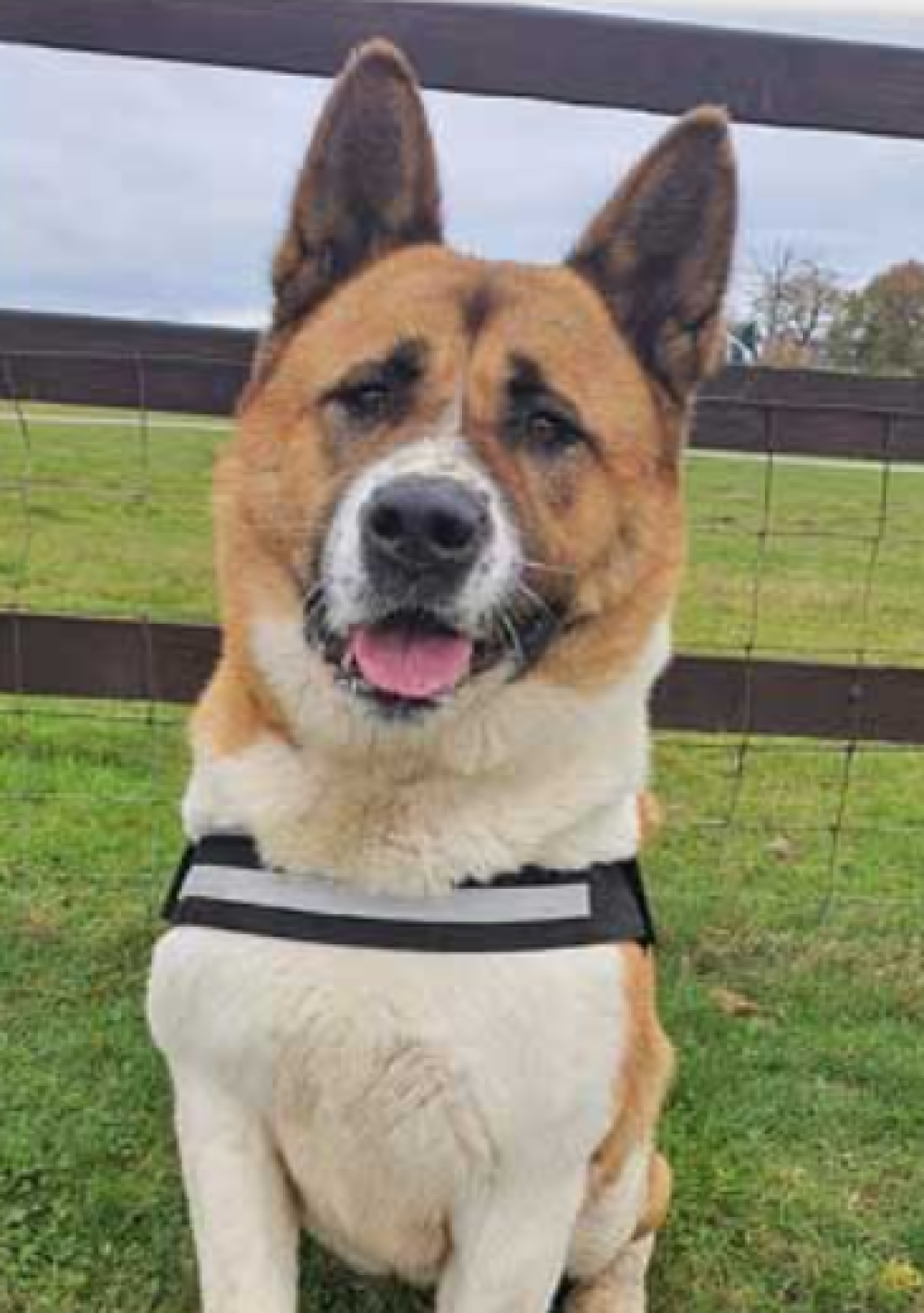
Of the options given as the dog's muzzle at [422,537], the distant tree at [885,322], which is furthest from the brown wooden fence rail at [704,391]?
the distant tree at [885,322]

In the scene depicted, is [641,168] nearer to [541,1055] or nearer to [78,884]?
[541,1055]

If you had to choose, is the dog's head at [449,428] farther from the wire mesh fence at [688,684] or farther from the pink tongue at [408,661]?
the wire mesh fence at [688,684]

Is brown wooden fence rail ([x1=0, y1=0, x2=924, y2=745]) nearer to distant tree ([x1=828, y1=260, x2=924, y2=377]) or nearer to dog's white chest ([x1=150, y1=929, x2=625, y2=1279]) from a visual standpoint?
dog's white chest ([x1=150, y1=929, x2=625, y2=1279])

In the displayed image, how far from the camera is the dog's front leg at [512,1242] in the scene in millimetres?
2139

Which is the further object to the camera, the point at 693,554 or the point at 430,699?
the point at 693,554

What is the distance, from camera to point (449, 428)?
214cm

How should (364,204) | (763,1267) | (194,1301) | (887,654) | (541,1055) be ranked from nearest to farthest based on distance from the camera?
Result: (541,1055)
(364,204)
(194,1301)
(763,1267)
(887,654)

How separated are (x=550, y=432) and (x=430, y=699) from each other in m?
0.45

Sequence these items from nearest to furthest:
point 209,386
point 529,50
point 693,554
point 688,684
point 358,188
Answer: point 358,188, point 529,50, point 209,386, point 688,684, point 693,554

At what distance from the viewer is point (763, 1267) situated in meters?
2.78

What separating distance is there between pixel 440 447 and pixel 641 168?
0.61 meters

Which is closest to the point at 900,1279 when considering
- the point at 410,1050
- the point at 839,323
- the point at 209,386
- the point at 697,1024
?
the point at 697,1024

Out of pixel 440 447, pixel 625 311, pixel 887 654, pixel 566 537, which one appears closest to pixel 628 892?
pixel 566 537

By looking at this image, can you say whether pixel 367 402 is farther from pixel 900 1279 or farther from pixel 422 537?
pixel 900 1279
